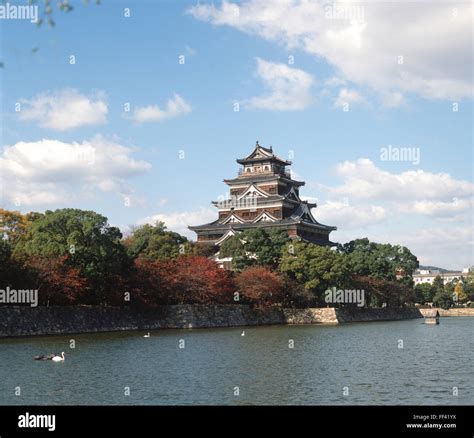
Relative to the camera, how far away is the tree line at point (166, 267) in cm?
3522

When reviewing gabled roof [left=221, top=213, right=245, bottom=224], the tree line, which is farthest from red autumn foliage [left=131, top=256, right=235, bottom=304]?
gabled roof [left=221, top=213, right=245, bottom=224]

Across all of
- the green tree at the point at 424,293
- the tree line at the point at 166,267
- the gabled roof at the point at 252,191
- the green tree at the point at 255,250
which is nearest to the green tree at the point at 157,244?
the tree line at the point at 166,267

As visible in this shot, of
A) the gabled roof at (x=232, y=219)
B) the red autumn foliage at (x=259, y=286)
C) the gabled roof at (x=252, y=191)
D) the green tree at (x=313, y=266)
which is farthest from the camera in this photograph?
the gabled roof at (x=252, y=191)

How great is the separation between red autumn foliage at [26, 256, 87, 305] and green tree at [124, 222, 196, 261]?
48.1ft

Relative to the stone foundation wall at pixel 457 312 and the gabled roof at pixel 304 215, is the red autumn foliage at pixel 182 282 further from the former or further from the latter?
the stone foundation wall at pixel 457 312

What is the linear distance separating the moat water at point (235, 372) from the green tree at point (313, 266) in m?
19.1

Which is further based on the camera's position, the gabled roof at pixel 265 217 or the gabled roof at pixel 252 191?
the gabled roof at pixel 252 191

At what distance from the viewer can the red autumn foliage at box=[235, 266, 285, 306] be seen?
47422 millimetres

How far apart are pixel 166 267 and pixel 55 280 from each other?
36.7ft
